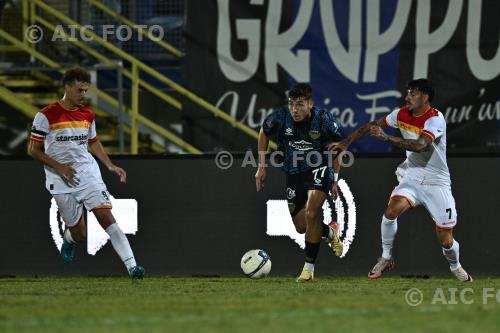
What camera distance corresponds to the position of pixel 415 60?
1438 centimetres

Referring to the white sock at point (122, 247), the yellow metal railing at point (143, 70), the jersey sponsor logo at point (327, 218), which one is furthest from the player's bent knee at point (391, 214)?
the yellow metal railing at point (143, 70)

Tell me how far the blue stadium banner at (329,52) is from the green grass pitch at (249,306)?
130 inches

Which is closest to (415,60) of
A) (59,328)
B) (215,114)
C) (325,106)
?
(325,106)

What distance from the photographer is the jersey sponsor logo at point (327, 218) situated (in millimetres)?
12625

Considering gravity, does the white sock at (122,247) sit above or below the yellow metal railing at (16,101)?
below

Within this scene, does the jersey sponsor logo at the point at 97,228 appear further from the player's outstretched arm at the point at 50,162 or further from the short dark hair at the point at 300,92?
the short dark hair at the point at 300,92

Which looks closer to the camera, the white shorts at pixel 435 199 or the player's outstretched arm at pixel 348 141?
the player's outstretched arm at pixel 348 141

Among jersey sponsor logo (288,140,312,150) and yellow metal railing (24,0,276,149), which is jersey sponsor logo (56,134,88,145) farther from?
yellow metal railing (24,0,276,149)

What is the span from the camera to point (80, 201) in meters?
11.2

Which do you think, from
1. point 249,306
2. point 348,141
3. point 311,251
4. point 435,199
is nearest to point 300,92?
point 348,141

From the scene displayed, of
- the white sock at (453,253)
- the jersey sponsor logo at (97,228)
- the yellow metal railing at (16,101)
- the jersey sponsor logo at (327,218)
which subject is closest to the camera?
the white sock at (453,253)

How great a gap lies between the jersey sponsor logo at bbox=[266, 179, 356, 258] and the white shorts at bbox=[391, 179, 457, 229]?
1.41 metres

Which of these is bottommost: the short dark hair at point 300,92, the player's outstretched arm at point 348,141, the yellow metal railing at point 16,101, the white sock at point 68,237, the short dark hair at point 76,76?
the white sock at point 68,237

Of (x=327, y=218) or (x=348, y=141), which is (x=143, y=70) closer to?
(x=327, y=218)
